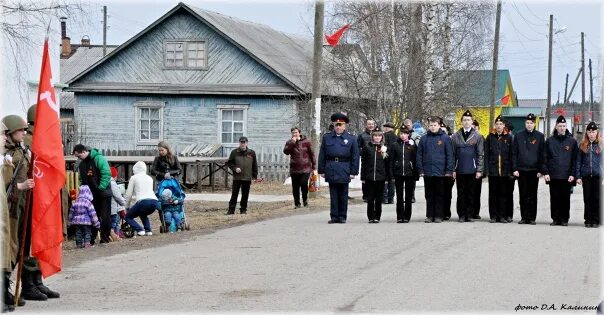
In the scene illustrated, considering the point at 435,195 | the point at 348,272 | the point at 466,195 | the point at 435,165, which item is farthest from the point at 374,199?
the point at 348,272

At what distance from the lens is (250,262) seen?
13.2 metres

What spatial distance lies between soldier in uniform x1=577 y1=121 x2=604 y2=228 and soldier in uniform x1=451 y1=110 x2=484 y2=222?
1797 millimetres

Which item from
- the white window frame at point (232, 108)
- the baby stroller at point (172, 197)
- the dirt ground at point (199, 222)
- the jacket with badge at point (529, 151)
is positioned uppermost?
the white window frame at point (232, 108)

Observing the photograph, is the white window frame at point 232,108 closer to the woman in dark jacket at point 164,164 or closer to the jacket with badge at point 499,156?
the woman in dark jacket at point 164,164

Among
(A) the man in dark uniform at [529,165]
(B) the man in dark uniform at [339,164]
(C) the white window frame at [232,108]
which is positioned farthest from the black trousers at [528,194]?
(C) the white window frame at [232,108]

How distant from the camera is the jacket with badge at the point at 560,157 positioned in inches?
714

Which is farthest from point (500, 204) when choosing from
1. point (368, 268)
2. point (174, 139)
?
point (174, 139)

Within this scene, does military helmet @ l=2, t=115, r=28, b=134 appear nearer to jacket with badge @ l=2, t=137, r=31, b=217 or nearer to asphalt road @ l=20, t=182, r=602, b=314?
jacket with badge @ l=2, t=137, r=31, b=217

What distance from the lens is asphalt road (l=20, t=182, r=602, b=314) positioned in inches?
400

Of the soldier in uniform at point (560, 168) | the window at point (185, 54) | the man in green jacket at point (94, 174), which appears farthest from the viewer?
the window at point (185, 54)

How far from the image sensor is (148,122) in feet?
146

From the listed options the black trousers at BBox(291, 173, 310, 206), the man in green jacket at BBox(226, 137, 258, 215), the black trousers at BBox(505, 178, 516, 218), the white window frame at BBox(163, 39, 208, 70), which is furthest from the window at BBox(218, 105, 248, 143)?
the black trousers at BBox(505, 178, 516, 218)

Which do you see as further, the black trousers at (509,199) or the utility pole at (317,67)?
the utility pole at (317,67)

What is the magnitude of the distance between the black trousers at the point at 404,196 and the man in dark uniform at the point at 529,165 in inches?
73.7
